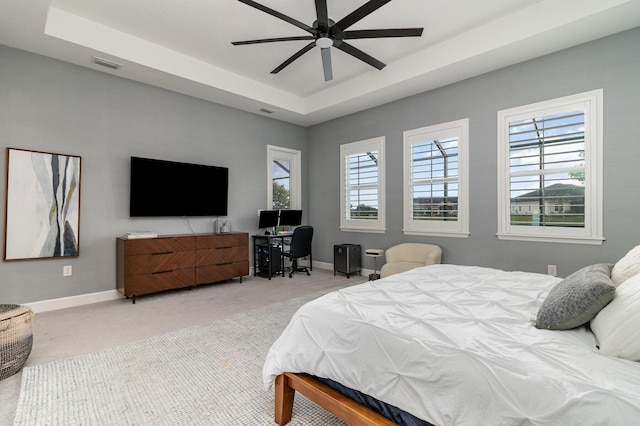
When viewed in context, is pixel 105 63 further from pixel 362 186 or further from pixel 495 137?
pixel 495 137

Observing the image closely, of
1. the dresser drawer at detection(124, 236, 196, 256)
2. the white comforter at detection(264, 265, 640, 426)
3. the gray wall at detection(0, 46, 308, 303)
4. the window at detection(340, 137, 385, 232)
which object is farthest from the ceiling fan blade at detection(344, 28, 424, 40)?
the dresser drawer at detection(124, 236, 196, 256)

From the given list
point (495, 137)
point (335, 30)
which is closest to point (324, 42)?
point (335, 30)

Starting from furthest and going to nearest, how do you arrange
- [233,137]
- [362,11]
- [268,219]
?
[268,219]
[233,137]
[362,11]

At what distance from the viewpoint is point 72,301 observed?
375cm

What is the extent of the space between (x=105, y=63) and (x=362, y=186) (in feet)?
13.5

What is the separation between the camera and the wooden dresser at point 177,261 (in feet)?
12.6

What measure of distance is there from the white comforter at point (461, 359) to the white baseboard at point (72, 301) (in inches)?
135

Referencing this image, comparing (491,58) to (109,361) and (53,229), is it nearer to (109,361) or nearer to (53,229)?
(109,361)

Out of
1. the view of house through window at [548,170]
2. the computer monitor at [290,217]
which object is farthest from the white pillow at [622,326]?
the computer monitor at [290,217]

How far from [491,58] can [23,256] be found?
5.91 m

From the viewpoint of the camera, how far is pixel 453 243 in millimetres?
4410

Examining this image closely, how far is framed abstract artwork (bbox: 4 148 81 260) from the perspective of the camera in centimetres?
338

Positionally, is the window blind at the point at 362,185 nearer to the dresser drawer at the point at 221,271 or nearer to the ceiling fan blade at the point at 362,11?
the dresser drawer at the point at 221,271

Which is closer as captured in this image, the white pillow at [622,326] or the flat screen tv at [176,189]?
the white pillow at [622,326]
